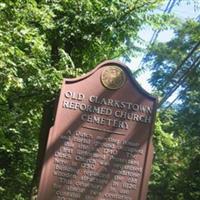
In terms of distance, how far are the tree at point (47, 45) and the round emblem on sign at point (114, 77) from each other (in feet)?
6.18

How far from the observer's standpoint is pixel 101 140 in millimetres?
7531

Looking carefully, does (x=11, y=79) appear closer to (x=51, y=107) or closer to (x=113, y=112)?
(x=113, y=112)

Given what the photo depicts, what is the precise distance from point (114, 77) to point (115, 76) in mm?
28

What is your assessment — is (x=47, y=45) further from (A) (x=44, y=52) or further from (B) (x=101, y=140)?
(B) (x=101, y=140)

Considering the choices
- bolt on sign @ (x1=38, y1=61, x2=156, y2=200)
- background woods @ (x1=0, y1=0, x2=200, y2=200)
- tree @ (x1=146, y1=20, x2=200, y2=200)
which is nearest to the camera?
bolt on sign @ (x1=38, y1=61, x2=156, y2=200)

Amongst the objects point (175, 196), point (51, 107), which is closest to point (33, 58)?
point (51, 107)

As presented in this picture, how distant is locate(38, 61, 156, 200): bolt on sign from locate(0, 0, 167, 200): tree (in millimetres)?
1780

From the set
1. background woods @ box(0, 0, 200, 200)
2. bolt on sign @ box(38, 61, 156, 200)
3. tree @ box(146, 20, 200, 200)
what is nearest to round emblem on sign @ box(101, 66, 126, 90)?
bolt on sign @ box(38, 61, 156, 200)

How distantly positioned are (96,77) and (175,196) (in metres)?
21.6

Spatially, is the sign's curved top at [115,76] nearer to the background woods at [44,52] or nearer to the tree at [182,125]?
the background woods at [44,52]

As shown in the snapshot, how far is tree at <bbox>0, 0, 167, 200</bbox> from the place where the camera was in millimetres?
9883

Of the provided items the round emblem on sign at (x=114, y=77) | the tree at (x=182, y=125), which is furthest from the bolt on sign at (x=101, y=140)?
the tree at (x=182, y=125)

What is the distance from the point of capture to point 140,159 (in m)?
7.52

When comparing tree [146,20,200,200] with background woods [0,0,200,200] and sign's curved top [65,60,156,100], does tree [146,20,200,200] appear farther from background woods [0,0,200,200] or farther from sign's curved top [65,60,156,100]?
sign's curved top [65,60,156,100]
